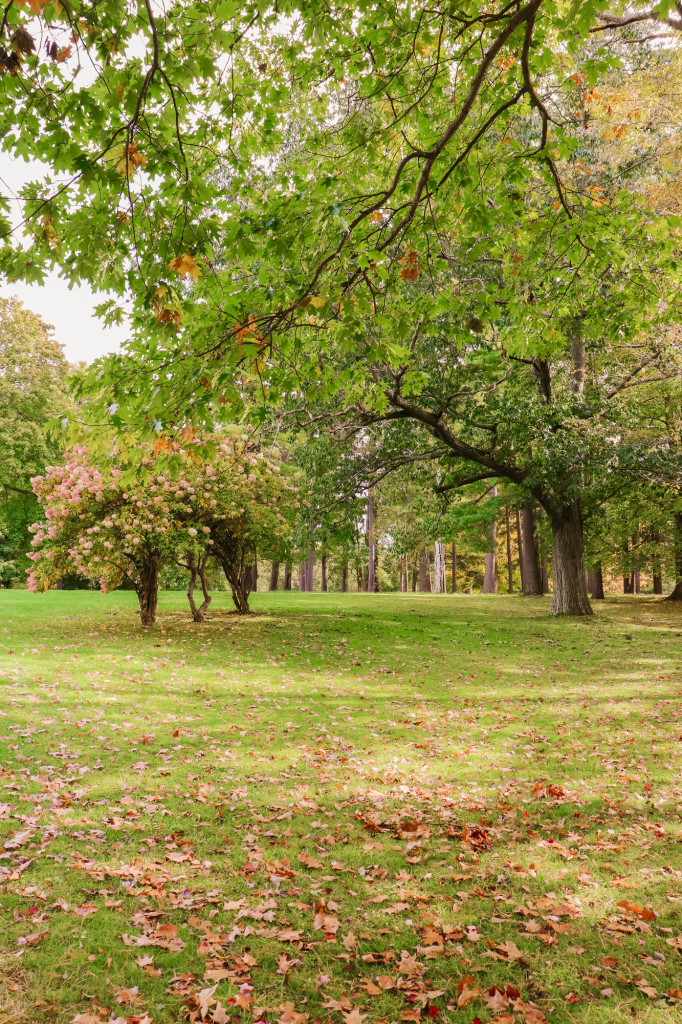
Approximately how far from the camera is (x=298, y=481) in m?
19.1

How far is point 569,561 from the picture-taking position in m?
20.3

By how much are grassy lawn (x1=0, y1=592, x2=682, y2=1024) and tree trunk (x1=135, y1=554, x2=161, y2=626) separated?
4453 mm

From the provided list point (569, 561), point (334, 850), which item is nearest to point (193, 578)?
point (569, 561)

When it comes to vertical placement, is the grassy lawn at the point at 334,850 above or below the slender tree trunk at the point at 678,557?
below

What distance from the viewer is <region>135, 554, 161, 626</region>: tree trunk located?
52.0 ft

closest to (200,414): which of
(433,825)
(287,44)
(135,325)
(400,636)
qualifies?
(135,325)

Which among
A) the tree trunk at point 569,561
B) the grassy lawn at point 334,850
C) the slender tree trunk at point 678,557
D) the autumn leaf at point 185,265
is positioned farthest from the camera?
the slender tree trunk at point 678,557

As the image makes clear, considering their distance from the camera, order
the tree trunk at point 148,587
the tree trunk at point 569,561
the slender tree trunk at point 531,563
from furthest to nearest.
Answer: the slender tree trunk at point 531,563 → the tree trunk at point 569,561 → the tree trunk at point 148,587

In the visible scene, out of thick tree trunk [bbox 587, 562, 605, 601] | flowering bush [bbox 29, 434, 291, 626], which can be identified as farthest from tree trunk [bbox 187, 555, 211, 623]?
thick tree trunk [bbox 587, 562, 605, 601]

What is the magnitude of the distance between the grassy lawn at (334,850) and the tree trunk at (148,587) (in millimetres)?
4453

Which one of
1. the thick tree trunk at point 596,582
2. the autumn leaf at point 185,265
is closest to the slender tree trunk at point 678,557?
the thick tree trunk at point 596,582

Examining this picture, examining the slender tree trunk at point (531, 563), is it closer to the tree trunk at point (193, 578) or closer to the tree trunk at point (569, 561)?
the tree trunk at point (569, 561)

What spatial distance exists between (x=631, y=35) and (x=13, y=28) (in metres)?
12.0

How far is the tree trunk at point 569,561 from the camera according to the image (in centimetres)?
2008
